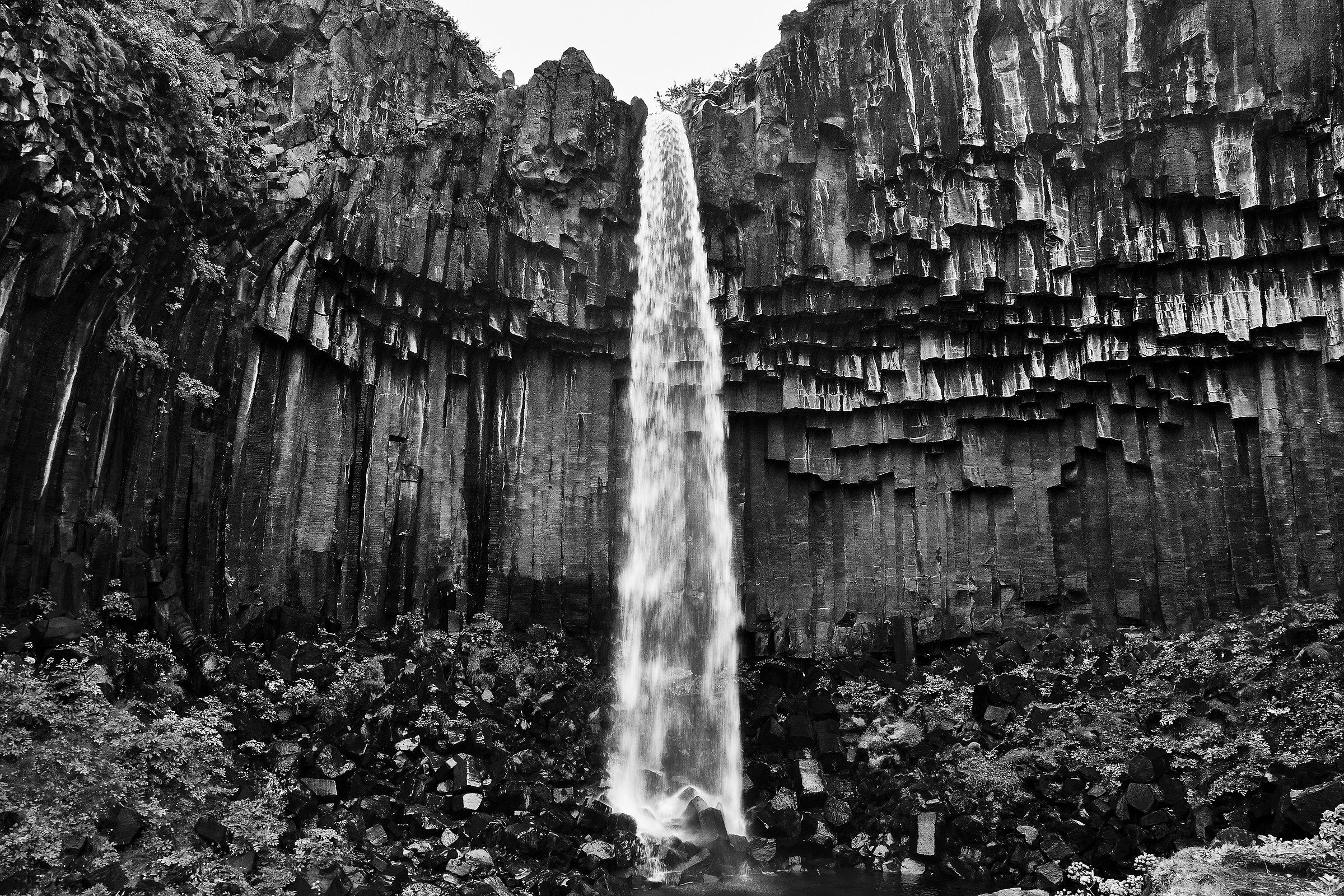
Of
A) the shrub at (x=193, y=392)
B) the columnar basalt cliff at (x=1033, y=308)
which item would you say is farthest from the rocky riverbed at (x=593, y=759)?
the shrub at (x=193, y=392)

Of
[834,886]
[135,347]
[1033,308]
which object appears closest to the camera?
[834,886]

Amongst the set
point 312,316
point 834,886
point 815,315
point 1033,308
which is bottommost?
point 834,886

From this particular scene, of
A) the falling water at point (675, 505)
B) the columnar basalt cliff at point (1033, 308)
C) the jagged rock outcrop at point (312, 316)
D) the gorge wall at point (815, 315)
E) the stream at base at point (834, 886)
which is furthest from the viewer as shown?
the falling water at point (675, 505)

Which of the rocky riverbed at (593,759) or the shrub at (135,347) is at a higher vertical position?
the shrub at (135,347)

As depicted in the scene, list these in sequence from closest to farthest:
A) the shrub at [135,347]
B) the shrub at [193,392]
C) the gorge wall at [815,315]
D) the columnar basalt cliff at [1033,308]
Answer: the shrub at [135,347] → the shrub at [193,392] → the gorge wall at [815,315] → the columnar basalt cliff at [1033,308]

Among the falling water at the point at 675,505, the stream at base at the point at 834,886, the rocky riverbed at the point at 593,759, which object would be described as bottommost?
the stream at base at the point at 834,886

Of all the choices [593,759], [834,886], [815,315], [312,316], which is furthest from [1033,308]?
[312,316]

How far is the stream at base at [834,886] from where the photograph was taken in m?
12.9

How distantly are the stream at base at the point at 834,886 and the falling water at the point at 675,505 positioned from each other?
3317 millimetres

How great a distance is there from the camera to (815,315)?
64.2 feet

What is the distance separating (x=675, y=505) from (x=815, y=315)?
4646mm

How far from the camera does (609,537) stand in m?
19.4

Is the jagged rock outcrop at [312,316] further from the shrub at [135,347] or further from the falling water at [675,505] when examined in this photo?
the falling water at [675,505]

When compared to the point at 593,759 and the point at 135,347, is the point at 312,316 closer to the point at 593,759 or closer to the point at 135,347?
the point at 135,347
